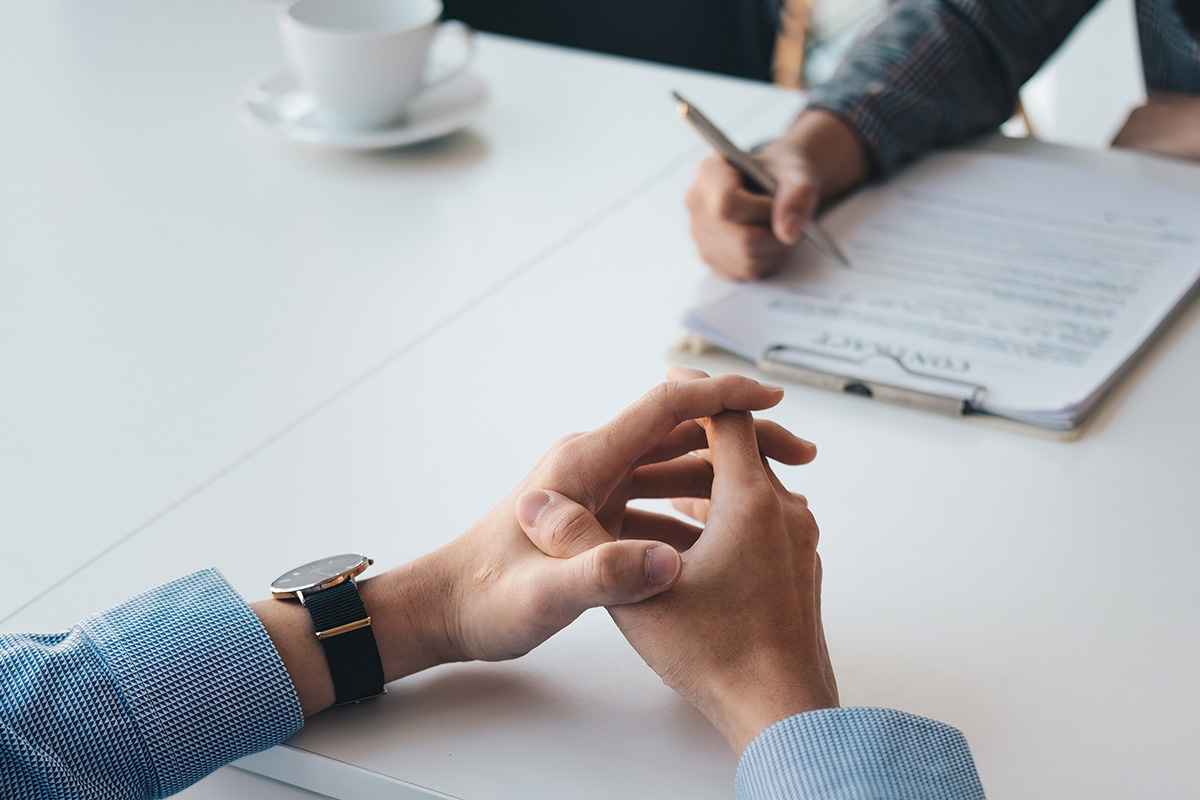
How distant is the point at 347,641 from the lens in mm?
588

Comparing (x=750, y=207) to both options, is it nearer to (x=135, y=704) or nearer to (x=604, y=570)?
(x=604, y=570)

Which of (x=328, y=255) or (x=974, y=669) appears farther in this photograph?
(x=328, y=255)

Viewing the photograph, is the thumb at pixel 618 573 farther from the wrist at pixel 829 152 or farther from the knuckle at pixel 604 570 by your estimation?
the wrist at pixel 829 152

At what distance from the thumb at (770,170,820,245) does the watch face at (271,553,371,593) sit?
1.54 ft

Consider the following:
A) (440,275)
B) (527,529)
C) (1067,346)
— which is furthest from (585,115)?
(527,529)

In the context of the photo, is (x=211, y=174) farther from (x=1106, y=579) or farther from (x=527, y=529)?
(x=1106, y=579)

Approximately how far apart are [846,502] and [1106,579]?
153mm

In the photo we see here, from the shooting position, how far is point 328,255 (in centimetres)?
102

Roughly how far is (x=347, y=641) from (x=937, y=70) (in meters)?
0.87

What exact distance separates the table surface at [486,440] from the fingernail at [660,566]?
8cm

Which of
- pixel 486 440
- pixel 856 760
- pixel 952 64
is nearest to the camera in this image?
pixel 856 760

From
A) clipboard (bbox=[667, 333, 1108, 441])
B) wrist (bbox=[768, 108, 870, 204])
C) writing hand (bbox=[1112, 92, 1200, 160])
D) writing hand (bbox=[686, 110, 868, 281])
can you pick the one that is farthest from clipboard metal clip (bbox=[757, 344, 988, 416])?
writing hand (bbox=[1112, 92, 1200, 160])

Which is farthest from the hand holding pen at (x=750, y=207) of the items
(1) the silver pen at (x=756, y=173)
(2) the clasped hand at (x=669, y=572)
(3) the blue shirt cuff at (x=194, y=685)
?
(3) the blue shirt cuff at (x=194, y=685)

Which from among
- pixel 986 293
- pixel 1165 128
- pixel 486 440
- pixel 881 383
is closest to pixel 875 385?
pixel 881 383
